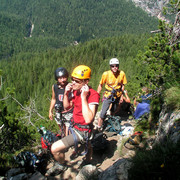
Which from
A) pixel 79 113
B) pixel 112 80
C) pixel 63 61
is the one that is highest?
pixel 63 61

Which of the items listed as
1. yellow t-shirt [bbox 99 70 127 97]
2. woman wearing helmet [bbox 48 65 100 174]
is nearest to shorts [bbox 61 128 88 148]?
woman wearing helmet [bbox 48 65 100 174]

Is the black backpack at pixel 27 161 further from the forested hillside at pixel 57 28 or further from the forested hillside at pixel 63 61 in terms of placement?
the forested hillside at pixel 57 28

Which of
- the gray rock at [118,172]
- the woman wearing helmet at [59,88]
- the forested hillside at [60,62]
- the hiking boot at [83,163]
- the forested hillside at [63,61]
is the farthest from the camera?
the forested hillside at [60,62]

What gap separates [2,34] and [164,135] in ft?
572

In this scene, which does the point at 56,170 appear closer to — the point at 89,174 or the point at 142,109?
the point at 89,174

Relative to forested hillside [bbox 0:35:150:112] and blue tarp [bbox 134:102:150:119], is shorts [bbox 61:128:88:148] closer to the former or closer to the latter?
blue tarp [bbox 134:102:150:119]

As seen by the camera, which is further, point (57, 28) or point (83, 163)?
point (57, 28)

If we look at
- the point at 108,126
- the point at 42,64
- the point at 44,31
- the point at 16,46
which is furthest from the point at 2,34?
the point at 108,126

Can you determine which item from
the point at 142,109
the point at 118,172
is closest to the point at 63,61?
the point at 142,109

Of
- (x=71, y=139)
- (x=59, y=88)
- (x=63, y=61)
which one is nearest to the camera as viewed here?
(x=71, y=139)

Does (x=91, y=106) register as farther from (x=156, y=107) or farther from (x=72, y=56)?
(x=72, y=56)

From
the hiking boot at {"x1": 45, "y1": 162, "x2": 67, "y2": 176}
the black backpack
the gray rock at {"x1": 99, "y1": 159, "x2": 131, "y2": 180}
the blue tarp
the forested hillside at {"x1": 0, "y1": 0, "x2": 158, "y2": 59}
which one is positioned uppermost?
the forested hillside at {"x1": 0, "y1": 0, "x2": 158, "y2": 59}

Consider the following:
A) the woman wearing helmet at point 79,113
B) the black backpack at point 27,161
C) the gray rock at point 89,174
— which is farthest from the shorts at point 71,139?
the black backpack at point 27,161

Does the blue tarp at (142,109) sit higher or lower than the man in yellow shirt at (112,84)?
lower
